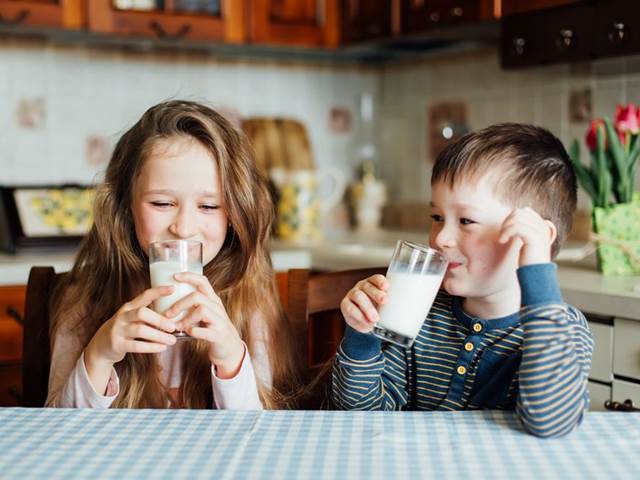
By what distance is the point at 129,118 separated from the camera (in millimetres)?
2961

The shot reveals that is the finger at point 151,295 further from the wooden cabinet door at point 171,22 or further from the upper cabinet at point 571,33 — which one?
the wooden cabinet door at point 171,22

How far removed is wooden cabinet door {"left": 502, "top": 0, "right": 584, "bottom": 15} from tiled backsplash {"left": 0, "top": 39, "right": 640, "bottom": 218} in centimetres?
28

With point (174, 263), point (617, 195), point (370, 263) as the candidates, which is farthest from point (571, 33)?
point (174, 263)

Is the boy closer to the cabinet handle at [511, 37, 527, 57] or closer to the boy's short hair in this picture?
the boy's short hair

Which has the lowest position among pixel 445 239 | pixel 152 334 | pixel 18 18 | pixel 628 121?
pixel 152 334

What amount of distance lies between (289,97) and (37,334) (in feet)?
6.65

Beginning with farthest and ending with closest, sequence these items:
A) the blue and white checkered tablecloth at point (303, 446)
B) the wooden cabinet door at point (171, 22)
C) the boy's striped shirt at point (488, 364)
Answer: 1. the wooden cabinet door at point (171, 22)
2. the boy's striped shirt at point (488, 364)
3. the blue and white checkered tablecloth at point (303, 446)

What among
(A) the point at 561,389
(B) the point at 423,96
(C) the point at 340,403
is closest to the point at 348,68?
(B) the point at 423,96

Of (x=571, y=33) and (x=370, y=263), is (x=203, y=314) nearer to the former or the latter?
(x=370, y=263)

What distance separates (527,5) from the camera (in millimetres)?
2273

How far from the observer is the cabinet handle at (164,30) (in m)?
2.66

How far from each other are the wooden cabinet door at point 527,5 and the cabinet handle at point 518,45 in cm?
7

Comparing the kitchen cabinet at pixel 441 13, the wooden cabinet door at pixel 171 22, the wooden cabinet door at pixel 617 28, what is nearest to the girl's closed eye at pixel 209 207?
the wooden cabinet door at pixel 617 28

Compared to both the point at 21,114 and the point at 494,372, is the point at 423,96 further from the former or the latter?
the point at 494,372
